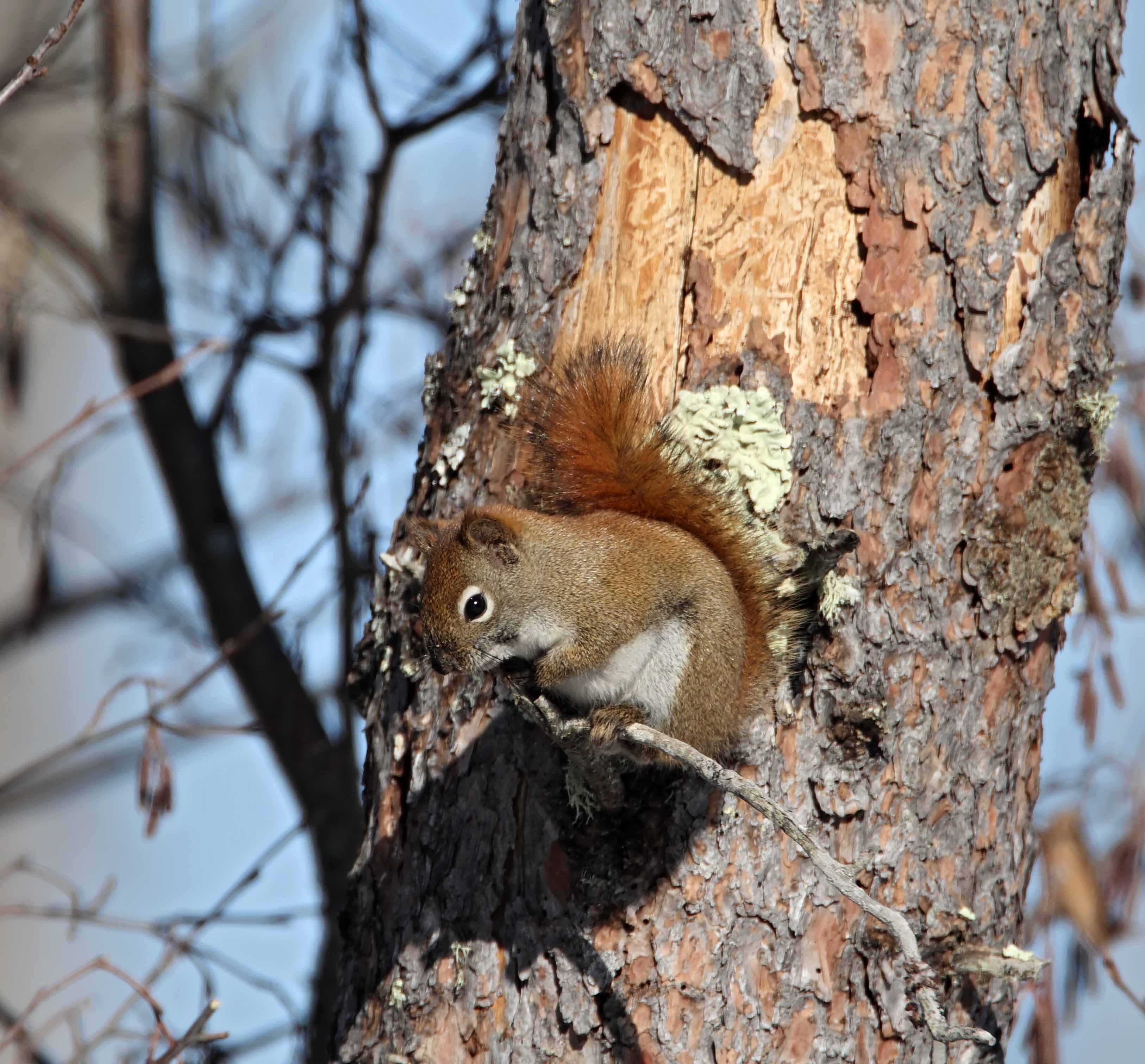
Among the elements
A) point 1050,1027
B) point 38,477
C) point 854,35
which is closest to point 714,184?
point 854,35

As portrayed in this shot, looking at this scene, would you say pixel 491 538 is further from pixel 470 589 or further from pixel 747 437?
pixel 747 437

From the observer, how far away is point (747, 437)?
1736 millimetres

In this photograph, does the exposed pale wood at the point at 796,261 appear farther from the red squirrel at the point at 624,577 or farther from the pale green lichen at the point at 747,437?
the red squirrel at the point at 624,577

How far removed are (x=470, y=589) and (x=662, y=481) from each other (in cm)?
35

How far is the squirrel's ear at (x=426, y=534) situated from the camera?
187 centimetres

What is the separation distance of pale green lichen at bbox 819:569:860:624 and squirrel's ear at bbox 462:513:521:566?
1.58 ft

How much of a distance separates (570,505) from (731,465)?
31 centimetres

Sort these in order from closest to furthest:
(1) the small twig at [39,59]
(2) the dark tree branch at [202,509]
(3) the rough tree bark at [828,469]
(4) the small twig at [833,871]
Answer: (1) the small twig at [39,59] → (4) the small twig at [833,871] → (3) the rough tree bark at [828,469] → (2) the dark tree branch at [202,509]

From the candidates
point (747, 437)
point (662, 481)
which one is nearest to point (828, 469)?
point (747, 437)

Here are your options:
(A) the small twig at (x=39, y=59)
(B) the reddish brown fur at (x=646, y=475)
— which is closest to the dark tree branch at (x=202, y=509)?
(B) the reddish brown fur at (x=646, y=475)

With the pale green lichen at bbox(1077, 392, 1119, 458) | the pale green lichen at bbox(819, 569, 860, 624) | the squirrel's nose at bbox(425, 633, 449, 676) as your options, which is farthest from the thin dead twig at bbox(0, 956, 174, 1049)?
the pale green lichen at bbox(1077, 392, 1119, 458)

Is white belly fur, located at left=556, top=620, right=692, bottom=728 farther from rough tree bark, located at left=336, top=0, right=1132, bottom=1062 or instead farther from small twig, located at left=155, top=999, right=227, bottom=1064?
small twig, located at left=155, top=999, right=227, bottom=1064

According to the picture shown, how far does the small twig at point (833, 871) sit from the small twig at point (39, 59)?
39.0 inches

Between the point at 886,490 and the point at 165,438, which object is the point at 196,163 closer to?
the point at 165,438
